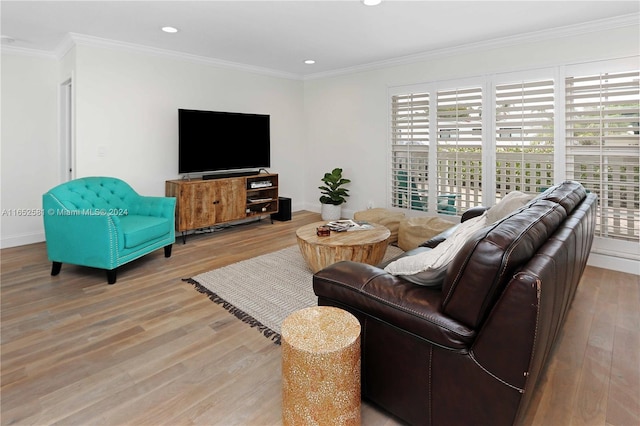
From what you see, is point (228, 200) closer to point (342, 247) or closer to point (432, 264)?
point (342, 247)

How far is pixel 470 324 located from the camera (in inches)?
52.6

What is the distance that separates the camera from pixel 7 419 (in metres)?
1.72

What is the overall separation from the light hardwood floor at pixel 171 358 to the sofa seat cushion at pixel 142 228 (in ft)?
1.22

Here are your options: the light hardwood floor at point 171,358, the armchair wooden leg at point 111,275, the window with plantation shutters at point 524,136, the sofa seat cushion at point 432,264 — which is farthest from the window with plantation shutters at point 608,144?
the armchair wooden leg at point 111,275

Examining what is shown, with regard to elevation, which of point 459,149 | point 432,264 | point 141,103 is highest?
point 141,103

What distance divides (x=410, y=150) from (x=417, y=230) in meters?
1.42

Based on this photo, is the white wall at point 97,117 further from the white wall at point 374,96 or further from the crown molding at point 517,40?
the crown molding at point 517,40

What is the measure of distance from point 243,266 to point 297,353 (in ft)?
8.31

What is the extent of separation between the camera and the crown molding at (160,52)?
4.10 meters

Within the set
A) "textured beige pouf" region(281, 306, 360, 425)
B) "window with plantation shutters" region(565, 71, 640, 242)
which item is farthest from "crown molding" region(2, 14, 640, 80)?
"textured beige pouf" region(281, 306, 360, 425)

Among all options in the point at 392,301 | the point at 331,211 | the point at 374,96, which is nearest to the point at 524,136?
the point at 374,96

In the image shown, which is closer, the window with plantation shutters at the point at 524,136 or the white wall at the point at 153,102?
the window with plantation shutters at the point at 524,136

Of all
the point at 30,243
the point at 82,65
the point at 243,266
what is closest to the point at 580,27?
the point at 243,266

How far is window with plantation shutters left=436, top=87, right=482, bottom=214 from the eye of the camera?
180 inches
